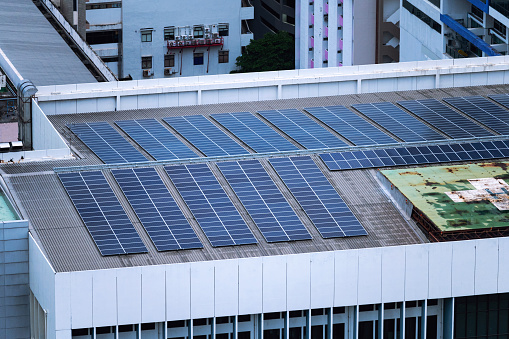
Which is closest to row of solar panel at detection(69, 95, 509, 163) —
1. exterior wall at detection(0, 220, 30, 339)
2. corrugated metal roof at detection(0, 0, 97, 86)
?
exterior wall at detection(0, 220, 30, 339)

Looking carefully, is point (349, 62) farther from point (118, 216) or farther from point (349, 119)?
point (118, 216)

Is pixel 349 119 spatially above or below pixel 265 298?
above

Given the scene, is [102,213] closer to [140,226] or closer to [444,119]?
[140,226]

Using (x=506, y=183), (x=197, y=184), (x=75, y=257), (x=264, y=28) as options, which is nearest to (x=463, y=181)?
(x=506, y=183)

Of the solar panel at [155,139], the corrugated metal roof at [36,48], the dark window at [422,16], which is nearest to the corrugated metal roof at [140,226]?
the solar panel at [155,139]

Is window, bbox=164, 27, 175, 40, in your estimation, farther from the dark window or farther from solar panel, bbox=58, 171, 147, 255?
solar panel, bbox=58, 171, 147, 255

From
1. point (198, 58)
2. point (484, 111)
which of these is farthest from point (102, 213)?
point (198, 58)
